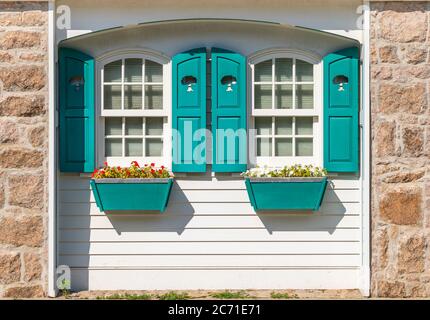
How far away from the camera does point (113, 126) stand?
21.9 ft

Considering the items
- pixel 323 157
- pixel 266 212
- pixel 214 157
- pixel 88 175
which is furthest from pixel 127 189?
pixel 323 157

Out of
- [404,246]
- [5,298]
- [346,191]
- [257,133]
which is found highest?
[257,133]

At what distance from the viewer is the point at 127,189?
6.42 m

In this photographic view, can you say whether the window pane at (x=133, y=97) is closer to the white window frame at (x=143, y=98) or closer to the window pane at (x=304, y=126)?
the white window frame at (x=143, y=98)

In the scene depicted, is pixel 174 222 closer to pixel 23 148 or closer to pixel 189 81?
pixel 189 81

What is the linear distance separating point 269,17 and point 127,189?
228cm

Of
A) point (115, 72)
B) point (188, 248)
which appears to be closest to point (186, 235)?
point (188, 248)

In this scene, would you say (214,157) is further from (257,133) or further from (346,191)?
(346,191)

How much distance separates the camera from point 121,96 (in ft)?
21.8

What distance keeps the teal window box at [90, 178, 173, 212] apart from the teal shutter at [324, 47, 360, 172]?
171 cm

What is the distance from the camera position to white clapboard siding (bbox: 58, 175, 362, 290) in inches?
260

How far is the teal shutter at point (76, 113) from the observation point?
6.52 meters

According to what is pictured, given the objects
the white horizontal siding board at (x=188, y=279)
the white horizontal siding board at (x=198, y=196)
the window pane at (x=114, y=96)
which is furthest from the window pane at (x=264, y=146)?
the window pane at (x=114, y=96)

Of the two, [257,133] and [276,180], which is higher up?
[257,133]
